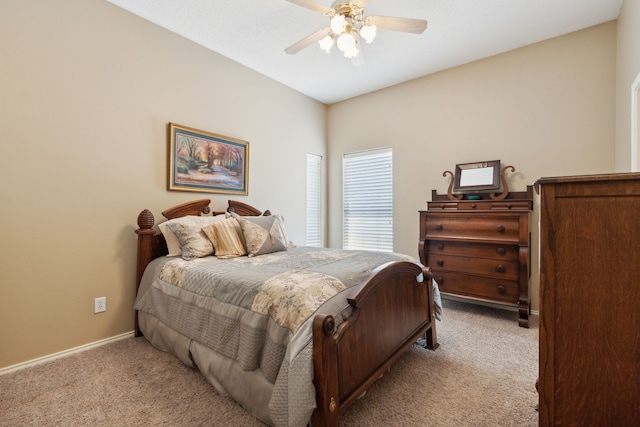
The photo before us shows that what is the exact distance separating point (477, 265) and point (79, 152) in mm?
3725

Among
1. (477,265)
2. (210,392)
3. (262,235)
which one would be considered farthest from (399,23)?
(210,392)

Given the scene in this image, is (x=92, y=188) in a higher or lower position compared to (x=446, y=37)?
lower

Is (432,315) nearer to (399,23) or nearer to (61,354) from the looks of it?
(399,23)

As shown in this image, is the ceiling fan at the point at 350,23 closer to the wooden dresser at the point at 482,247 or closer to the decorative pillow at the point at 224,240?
the decorative pillow at the point at 224,240

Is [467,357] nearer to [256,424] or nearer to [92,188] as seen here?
[256,424]

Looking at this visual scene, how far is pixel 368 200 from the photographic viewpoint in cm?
433

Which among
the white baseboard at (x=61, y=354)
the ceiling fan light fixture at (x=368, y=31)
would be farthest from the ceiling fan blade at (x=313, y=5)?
the white baseboard at (x=61, y=354)

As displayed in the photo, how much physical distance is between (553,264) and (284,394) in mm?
1151

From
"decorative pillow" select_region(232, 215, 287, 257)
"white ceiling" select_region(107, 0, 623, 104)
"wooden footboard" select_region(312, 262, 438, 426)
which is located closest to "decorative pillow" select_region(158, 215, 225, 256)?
"decorative pillow" select_region(232, 215, 287, 257)

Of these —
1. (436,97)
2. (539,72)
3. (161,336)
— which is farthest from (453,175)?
(161,336)

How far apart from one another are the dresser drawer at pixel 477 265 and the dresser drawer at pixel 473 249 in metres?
0.03

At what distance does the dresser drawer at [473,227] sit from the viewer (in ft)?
9.11

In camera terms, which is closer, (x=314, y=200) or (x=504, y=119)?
(x=504, y=119)

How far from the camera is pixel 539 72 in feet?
9.86
